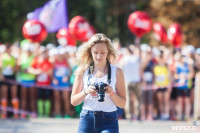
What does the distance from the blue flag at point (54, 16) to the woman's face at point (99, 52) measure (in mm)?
8142

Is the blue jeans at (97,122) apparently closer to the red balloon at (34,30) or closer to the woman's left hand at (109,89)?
the woman's left hand at (109,89)

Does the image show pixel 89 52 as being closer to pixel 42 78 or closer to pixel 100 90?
pixel 100 90

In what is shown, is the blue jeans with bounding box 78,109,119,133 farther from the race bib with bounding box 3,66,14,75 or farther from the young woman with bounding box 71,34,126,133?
the race bib with bounding box 3,66,14,75

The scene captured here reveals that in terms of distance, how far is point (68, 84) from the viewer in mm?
11414

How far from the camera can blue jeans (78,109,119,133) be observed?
174 inches

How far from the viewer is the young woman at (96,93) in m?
4.43

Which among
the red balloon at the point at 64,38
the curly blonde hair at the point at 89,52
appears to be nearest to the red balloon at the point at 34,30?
the red balloon at the point at 64,38

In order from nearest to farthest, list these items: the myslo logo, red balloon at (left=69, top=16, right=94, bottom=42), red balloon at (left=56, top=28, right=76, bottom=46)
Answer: the myslo logo
red balloon at (left=56, top=28, right=76, bottom=46)
red balloon at (left=69, top=16, right=94, bottom=42)

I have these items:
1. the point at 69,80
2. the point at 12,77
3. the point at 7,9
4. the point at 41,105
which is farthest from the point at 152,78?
the point at 7,9

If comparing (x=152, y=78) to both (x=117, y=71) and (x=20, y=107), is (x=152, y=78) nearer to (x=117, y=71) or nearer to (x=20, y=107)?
(x=20, y=107)

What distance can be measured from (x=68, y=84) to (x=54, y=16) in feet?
7.83

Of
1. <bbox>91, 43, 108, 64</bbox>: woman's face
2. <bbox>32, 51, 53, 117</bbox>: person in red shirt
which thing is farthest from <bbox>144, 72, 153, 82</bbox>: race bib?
<bbox>91, 43, 108, 64</bbox>: woman's face

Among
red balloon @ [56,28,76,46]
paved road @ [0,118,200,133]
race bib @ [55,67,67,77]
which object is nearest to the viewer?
paved road @ [0,118,200,133]

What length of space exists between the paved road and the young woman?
170 inches
